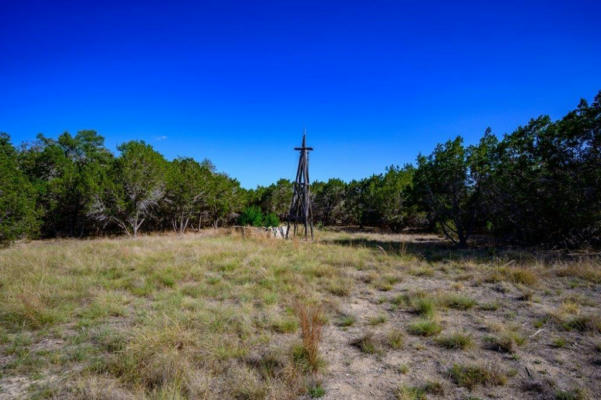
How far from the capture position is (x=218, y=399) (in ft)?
8.67

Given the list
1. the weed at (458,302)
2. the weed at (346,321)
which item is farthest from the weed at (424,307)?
the weed at (346,321)

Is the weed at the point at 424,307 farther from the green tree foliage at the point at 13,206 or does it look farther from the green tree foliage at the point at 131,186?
the green tree foliage at the point at 131,186

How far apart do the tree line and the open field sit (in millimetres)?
4348

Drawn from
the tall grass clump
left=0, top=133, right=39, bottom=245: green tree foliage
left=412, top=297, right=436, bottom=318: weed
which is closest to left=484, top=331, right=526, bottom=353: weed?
left=412, top=297, right=436, bottom=318: weed

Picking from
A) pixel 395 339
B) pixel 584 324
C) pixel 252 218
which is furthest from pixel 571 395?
pixel 252 218

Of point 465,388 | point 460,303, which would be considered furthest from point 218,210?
point 465,388

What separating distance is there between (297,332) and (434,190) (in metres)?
11.3

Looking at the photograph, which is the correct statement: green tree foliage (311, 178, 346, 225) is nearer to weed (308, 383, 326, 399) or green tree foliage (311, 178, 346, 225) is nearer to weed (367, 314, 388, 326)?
weed (367, 314, 388, 326)

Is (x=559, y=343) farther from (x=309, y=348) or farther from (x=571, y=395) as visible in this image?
(x=309, y=348)

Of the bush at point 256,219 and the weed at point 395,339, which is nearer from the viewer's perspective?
the weed at point 395,339

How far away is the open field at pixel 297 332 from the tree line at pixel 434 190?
14.3 ft

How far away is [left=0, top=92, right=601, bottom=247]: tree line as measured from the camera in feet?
31.9

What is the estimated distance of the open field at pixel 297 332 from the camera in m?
2.83

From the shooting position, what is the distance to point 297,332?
4.10 m
